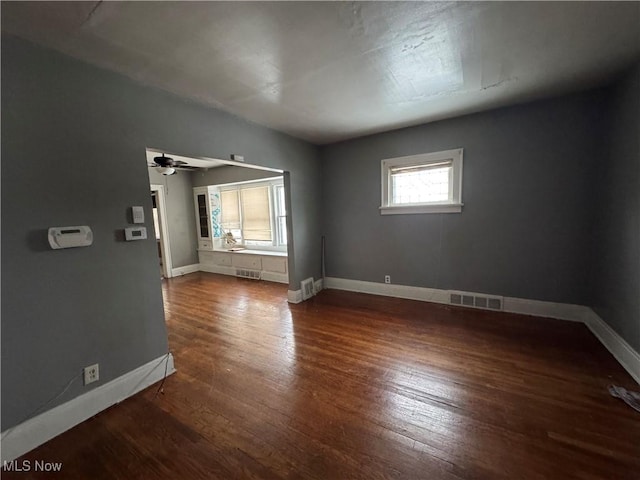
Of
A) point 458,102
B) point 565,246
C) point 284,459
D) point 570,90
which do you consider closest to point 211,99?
point 458,102

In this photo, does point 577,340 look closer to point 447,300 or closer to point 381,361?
point 447,300

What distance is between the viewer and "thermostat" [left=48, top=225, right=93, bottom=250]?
1682 mm

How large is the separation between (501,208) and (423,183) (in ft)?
3.33

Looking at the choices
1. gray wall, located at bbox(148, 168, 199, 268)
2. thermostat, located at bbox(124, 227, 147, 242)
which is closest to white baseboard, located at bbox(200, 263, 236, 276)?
gray wall, located at bbox(148, 168, 199, 268)

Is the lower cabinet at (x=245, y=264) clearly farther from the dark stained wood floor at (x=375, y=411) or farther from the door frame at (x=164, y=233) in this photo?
the dark stained wood floor at (x=375, y=411)

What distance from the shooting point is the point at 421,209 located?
3752 mm

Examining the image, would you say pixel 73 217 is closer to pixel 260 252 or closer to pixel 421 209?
pixel 421 209

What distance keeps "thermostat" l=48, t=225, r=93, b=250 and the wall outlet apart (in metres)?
0.88

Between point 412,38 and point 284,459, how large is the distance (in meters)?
2.72

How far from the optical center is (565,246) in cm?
300

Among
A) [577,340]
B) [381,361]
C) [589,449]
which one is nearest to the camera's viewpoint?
[589,449]

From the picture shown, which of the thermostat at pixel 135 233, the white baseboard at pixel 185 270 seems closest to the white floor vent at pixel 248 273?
the white baseboard at pixel 185 270

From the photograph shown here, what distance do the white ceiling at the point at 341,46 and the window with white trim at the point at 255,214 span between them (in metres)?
2.90

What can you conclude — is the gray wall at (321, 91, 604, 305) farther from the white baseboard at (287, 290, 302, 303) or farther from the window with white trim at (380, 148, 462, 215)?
the white baseboard at (287, 290, 302, 303)
